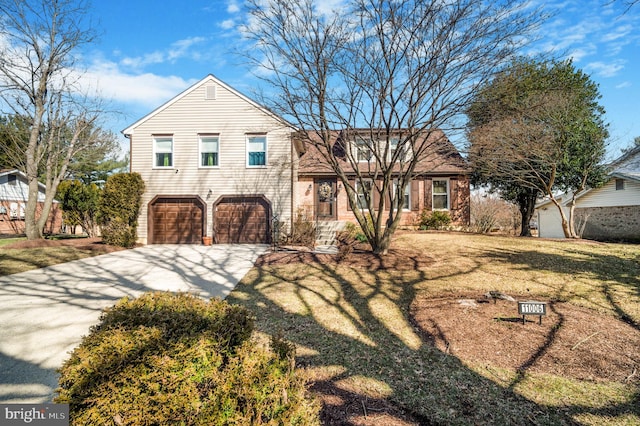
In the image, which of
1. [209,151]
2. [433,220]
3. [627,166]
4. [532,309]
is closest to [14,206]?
[209,151]

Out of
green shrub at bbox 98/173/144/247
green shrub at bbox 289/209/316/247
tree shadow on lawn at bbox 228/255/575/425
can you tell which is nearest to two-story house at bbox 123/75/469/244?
green shrub at bbox 289/209/316/247

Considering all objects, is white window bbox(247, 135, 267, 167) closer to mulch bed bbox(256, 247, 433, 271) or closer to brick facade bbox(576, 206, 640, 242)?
mulch bed bbox(256, 247, 433, 271)

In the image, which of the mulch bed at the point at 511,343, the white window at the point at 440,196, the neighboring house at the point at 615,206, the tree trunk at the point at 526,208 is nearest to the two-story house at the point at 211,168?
the white window at the point at 440,196

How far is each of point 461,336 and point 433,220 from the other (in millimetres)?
12140

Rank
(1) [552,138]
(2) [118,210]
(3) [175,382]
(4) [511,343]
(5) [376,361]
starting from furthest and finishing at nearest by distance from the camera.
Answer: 1. (1) [552,138]
2. (2) [118,210]
3. (4) [511,343]
4. (5) [376,361]
5. (3) [175,382]

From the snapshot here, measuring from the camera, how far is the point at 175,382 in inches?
72.5

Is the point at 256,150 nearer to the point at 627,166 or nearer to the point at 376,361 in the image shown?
the point at 376,361

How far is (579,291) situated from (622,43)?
5569 mm

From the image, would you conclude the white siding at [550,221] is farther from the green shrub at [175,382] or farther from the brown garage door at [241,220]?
the green shrub at [175,382]

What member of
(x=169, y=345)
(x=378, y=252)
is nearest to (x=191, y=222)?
(x=378, y=252)

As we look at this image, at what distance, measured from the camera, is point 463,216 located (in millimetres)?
16078

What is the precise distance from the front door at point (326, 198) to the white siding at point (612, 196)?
13.4m

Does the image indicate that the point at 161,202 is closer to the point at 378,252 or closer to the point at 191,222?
the point at 191,222

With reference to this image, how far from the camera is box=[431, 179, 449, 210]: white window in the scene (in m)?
16.3
